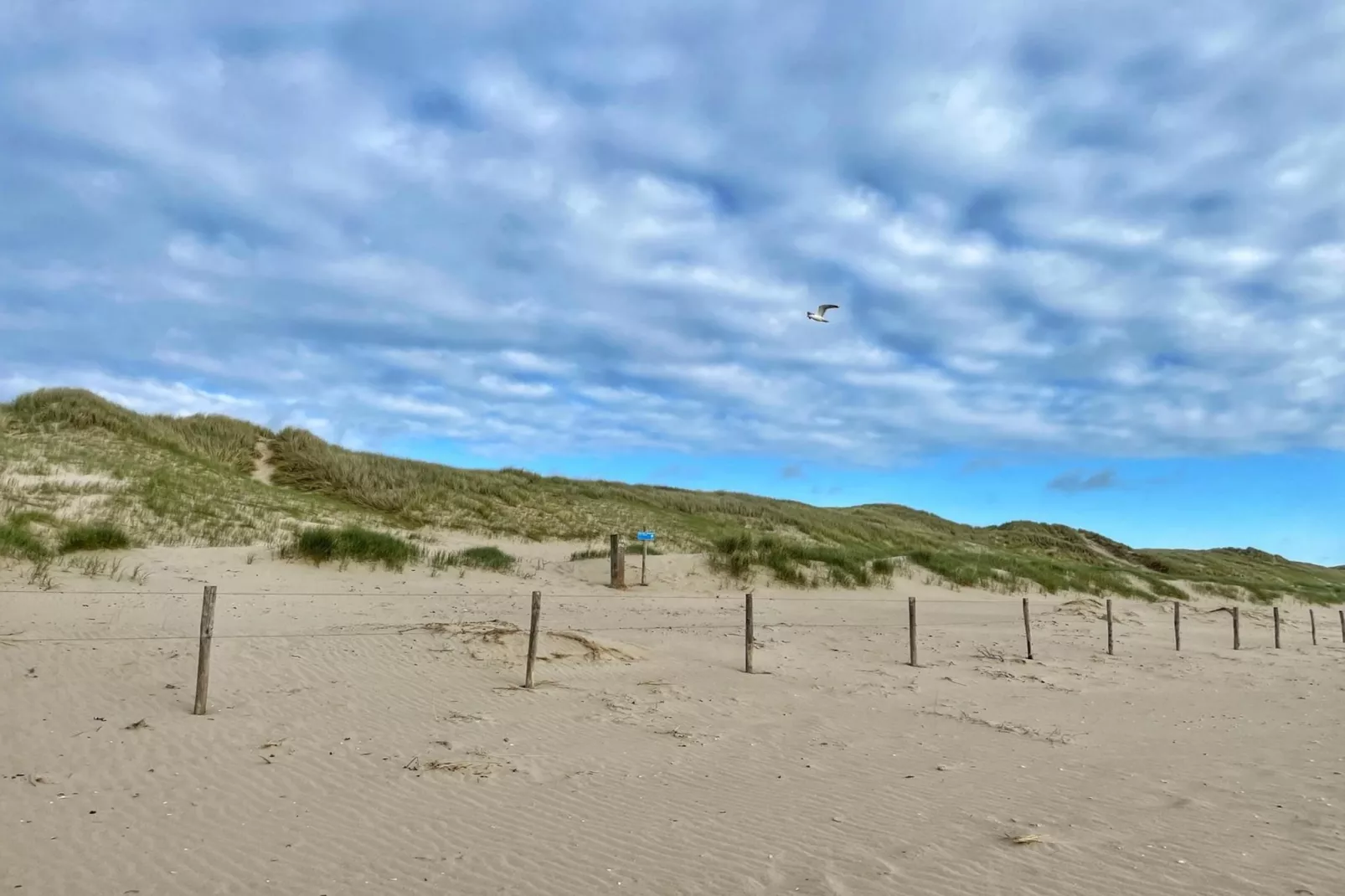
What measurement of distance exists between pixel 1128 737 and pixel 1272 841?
427cm

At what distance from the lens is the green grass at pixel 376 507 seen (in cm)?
2064

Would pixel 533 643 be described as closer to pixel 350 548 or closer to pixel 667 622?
pixel 667 622

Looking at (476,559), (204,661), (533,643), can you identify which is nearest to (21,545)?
(204,661)

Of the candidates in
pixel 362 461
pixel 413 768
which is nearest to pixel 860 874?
pixel 413 768

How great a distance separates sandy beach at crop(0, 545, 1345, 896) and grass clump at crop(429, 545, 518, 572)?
2.93m

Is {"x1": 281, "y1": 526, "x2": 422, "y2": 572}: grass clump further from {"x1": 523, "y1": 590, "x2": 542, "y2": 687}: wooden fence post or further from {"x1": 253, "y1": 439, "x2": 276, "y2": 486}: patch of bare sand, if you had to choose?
{"x1": 253, "y1": 439, "x2": 276, "y2": 486}: patch of bare sand

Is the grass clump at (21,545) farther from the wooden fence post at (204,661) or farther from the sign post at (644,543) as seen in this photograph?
the sign post at (644,543)

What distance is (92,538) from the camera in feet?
54.3

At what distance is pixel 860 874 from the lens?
5551 mm

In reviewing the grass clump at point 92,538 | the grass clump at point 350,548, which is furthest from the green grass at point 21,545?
the grass clump at point 350,548

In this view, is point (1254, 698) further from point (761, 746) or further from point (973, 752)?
point (761, 746)

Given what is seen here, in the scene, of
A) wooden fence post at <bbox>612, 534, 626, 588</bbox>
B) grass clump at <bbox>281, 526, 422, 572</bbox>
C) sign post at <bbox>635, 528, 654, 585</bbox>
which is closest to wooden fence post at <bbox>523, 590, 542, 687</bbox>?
sign post at <bbox>635, 528, 654, 585</bbox>

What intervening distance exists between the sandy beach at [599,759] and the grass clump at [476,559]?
2931 millimetres

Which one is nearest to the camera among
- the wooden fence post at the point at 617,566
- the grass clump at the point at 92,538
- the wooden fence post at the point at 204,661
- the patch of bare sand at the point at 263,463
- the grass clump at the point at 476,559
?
the wooden fence post at the point at 204,661
